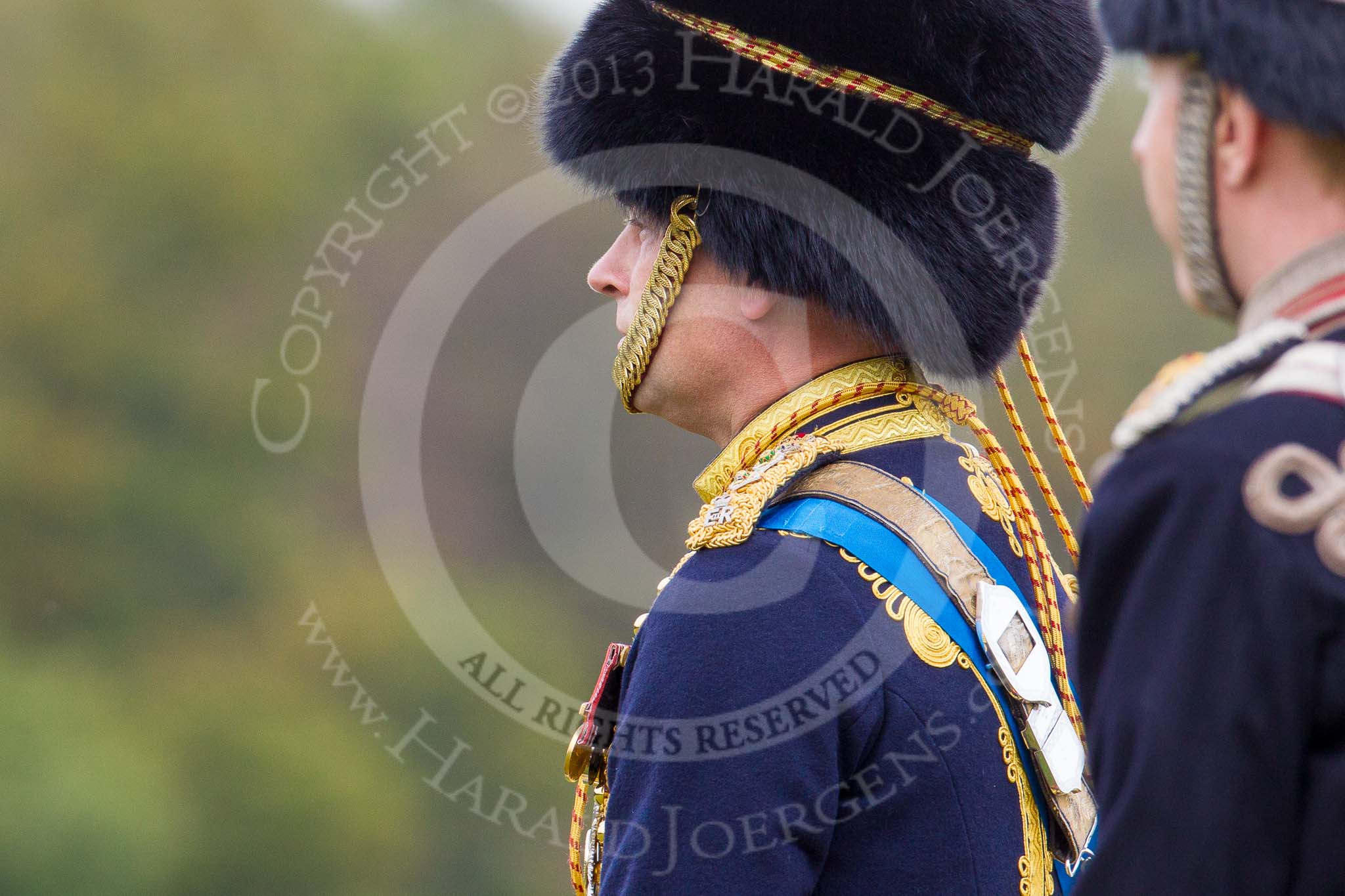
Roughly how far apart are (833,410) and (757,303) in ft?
0.74

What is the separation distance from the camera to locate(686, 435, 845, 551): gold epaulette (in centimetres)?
216

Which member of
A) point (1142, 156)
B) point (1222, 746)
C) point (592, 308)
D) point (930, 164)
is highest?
point (592, 308)

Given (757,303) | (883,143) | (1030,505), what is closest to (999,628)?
(1030,505)

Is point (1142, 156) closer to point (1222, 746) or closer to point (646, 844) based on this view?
point (1222, 746)

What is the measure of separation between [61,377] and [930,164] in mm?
15409

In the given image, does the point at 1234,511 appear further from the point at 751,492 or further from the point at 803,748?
the point at 751,492

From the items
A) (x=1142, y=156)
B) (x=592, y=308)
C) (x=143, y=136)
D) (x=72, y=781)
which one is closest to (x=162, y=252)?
(x=143, y=136)

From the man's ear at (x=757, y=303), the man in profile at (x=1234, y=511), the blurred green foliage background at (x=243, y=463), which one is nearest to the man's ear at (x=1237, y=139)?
the man in profile at (x=1234, y=511)

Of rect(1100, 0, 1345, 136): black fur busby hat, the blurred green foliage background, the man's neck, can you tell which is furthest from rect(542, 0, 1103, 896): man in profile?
the blurred green foliage background

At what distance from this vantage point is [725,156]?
96.7 inches

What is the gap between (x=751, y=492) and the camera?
2.22 meters

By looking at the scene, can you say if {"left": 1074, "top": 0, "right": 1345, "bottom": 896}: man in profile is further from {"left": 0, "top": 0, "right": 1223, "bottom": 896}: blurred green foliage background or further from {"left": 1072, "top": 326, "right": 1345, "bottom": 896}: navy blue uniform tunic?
{"left": 0, "top": 0, "right": 1223, "bottom": 896}: blurred green foliage background

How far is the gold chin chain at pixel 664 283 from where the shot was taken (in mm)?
2480

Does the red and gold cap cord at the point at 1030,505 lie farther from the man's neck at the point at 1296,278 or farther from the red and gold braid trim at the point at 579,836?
the man's neck at the point at 1296,278
